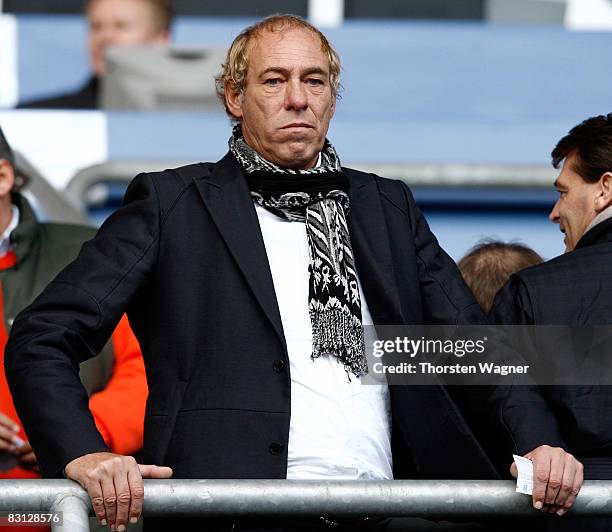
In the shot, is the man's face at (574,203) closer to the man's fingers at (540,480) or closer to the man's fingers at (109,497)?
the man's fingers at (540,480)

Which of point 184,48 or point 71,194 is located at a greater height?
point 184,48

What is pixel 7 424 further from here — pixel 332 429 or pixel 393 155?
pixel 393 155

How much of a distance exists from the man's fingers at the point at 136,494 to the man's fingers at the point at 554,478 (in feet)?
2.26

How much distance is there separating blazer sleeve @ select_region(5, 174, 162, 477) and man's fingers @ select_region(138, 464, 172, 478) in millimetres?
90

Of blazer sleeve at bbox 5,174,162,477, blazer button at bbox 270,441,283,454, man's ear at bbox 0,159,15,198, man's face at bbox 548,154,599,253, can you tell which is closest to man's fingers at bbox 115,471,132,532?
blazer sleeve at bbox 5,174,162,477

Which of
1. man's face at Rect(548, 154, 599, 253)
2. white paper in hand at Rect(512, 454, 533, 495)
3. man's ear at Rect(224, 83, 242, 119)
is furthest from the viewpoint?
man's face at Rect(548, 154, 599, 253)

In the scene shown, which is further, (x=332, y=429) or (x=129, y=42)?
(x=129, y=42)

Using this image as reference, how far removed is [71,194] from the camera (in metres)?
5.31

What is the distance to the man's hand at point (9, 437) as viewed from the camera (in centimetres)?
359

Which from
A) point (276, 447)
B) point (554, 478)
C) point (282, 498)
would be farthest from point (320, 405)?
point (554, 478)

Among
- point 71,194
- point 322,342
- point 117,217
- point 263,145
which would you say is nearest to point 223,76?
point 263,145

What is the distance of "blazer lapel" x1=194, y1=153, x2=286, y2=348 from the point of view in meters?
2.99

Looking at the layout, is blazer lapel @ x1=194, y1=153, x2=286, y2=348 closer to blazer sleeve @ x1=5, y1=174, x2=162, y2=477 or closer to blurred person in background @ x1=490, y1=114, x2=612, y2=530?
blazer sleeve @ x1=5, y1=174, x2=162, y2=477

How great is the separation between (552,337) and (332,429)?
Result: 1.65 feet
